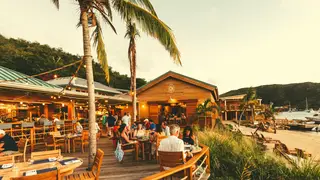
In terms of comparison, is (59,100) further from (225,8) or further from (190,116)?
(225,8)

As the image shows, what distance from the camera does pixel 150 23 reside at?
6105mm

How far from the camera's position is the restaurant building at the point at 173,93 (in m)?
17.2

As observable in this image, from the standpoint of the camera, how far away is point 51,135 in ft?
29.0

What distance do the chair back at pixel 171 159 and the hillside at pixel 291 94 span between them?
107m

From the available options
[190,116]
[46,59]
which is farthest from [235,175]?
[46,59]

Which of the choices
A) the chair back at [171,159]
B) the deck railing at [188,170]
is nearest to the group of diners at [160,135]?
the chair back at [171,159]

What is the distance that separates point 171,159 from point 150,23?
422 cm

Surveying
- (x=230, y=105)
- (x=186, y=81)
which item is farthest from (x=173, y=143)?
Answer: (x=230, y=105)

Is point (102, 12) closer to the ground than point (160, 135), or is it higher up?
higher up

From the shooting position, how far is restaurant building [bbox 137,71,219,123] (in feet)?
56.4

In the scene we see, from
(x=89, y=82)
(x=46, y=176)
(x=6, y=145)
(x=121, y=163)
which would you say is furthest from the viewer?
(x=121, y=163)

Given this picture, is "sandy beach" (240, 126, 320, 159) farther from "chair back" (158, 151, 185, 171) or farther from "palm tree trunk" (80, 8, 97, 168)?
"palm tree trunk" (80, 8, 97, 168)

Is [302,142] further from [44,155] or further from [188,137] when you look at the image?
[44,155]

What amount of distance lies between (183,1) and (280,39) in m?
12.7
